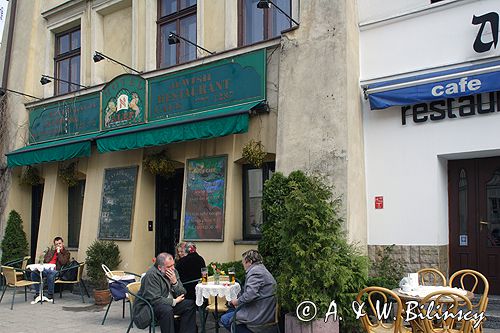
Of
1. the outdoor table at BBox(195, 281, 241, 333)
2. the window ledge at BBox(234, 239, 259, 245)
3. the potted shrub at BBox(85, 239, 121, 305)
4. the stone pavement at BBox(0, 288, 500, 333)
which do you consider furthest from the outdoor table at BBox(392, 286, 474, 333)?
the potted shrub at BBox(85, 239, 121, 305)

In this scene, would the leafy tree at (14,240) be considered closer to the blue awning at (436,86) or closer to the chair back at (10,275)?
the chair back at (10,275)

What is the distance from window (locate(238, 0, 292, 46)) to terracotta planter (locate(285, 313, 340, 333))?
5563 mm

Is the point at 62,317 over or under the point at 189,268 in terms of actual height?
under

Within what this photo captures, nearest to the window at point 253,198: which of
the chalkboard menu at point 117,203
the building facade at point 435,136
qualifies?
the building facade at point 435,136

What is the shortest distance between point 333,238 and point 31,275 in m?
7.29

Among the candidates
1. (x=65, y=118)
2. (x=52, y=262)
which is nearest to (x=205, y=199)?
(x=52, y=262)

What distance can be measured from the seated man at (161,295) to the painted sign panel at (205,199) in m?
2.89

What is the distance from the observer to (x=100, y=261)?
11.4 m

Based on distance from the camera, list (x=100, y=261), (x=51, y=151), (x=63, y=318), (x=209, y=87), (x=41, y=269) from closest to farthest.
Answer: (x=63, y=318), (x=209, y=87), (x=41, y=269), (x=100, y=261), (x=51, y=151)

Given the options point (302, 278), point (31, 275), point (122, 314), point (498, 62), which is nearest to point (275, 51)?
point (498, 62)

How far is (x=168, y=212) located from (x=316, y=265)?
6.15 m

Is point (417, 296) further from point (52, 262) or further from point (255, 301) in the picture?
point (52, 262)

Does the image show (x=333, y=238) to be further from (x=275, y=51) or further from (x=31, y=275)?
(x=31, y=275)

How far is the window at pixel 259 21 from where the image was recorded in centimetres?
1031
